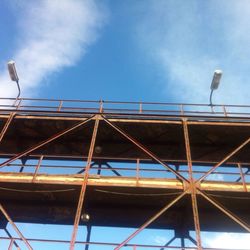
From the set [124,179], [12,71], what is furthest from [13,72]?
[124,179]

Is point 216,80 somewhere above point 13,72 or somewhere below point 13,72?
below

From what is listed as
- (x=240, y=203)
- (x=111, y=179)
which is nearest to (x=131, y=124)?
(x=111, y=179)

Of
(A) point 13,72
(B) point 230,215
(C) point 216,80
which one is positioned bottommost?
(B) point 230,215

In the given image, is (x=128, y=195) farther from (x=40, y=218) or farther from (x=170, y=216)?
(x=40, y=218)

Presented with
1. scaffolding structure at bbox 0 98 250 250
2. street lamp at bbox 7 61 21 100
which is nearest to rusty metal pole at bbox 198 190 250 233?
scaffolding structure at bbox 0 98 250 250

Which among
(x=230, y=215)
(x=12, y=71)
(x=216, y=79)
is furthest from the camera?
(x=12, y=71)

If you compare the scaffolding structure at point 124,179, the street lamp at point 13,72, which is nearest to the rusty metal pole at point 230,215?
the scaffolding structure at point 124,179

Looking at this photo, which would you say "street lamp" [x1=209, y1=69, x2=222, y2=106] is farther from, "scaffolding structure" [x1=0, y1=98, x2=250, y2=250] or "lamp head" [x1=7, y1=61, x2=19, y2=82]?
"lamp head" [x1=7, y1=61, x2=19, y2=82]

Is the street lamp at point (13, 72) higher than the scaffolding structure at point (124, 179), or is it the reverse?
the street lamp at point (13, 72)

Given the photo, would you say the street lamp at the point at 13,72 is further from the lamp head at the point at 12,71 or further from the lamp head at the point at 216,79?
the lamp head at the point at 216,79

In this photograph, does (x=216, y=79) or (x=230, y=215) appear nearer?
(x=230, y=215)

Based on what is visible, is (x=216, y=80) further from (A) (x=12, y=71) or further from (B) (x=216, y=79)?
(A) (x=12, y=71)

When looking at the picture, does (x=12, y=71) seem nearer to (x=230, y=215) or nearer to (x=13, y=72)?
(x=13, y=72)

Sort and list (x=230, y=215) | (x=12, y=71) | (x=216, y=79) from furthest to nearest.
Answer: (x=12, y=71) < (x=216, y=79) < (x=230, y=215)
